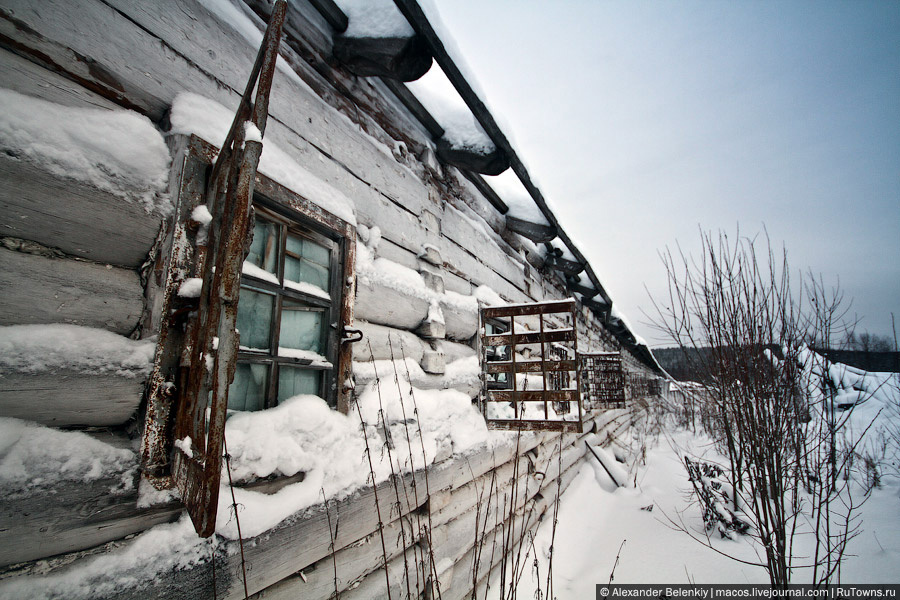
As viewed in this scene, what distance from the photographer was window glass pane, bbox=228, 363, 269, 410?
4.56 feet

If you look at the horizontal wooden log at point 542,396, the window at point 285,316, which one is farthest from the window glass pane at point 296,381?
the horizontal wooden log at point 542,396

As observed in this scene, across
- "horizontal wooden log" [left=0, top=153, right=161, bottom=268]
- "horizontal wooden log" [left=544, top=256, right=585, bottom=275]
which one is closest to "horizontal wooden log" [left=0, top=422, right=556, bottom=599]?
"horizontal wooden log" [left=0, top=153, right=161, bottom=268]

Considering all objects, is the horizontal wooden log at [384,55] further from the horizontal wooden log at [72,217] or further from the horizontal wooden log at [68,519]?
the horizontal wooden log at [68,519]

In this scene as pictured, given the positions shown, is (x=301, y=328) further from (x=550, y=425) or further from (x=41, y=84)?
(x=550, y=425)

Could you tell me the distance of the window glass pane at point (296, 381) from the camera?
1567mm

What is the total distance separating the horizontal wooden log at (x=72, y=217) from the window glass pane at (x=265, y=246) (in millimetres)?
412

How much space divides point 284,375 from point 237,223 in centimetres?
94

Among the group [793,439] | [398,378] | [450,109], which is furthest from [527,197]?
[793,439]

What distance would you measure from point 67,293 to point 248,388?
64 cm

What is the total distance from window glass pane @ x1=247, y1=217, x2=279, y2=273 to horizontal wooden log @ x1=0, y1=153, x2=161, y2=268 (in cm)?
41

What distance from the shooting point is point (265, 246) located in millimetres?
1572

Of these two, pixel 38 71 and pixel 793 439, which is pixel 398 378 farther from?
pixel 793 439

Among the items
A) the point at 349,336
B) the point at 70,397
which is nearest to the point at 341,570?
the point at 349,336

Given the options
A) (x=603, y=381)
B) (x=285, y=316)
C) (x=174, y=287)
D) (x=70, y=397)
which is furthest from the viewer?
(x=603, y=381)
